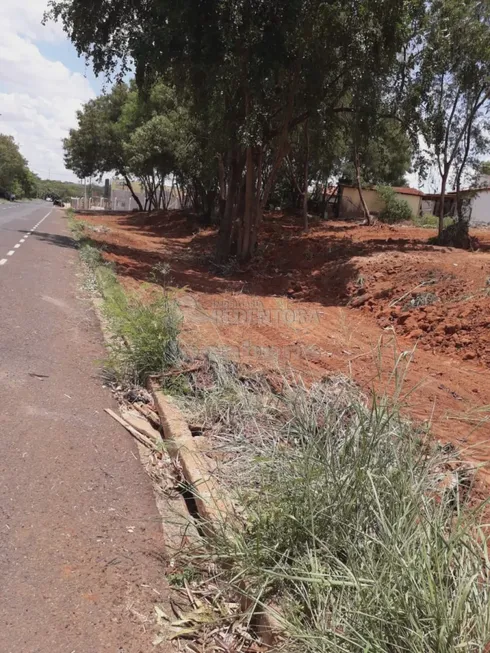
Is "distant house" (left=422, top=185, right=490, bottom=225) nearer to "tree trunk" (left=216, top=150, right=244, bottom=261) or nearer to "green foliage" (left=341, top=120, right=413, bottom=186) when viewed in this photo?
"green foliage" (left=341, top=120, right=413, bottom=186)

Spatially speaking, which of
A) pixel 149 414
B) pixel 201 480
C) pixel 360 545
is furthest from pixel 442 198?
pixel 360 545

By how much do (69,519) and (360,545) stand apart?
1892 millimetres

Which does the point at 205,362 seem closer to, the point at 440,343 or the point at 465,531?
the point at 465,531

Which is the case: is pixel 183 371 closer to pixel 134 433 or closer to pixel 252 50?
pixel 134 433

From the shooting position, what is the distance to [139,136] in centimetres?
3338

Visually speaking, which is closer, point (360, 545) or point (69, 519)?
point (360, 545)

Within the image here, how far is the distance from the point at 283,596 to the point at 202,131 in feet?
75.3

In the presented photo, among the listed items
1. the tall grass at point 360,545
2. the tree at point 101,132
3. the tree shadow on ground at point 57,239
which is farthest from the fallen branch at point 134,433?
the tree at point 101,132

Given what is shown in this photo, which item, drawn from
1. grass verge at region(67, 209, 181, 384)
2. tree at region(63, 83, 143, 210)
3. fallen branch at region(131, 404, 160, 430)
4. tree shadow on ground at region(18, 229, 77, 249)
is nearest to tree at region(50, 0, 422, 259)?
tree shadow on ground at region(18, 229, 77, 249)

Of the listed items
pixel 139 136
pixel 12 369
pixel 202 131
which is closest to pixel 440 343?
pixel 12 369

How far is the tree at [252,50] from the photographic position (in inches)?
591

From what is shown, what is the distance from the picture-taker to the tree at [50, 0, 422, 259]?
15000 mm

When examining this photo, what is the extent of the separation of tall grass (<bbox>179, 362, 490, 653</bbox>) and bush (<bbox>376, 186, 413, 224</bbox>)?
32.2 metres

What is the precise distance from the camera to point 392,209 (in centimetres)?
3494
